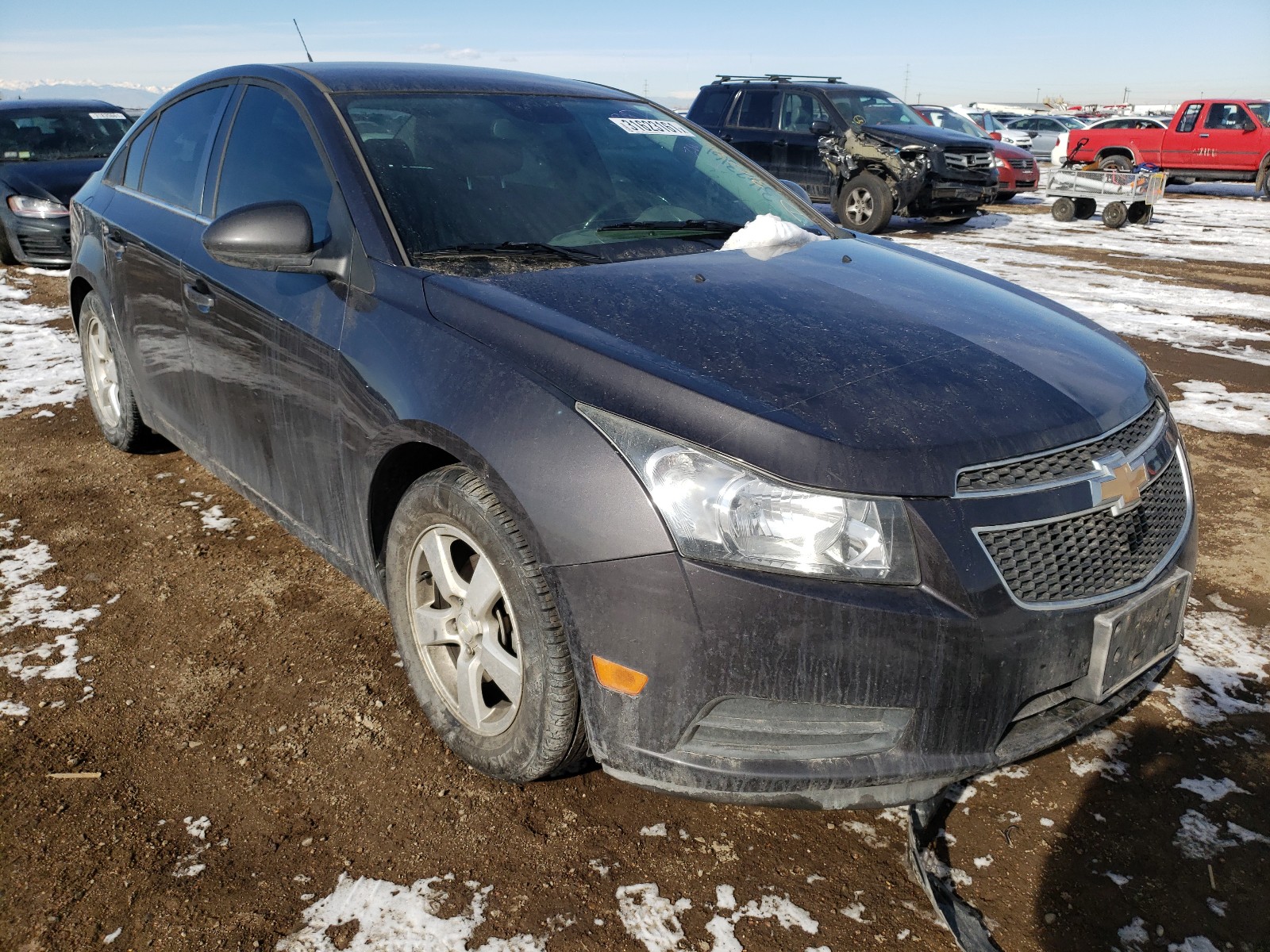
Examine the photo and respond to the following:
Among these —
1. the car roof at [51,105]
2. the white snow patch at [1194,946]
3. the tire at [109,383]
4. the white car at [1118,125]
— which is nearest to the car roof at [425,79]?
the tire at [109,383]

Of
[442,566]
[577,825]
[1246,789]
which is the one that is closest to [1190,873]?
[1246,789]

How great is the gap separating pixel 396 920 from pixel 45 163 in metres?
10.6

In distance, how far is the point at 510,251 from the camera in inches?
106

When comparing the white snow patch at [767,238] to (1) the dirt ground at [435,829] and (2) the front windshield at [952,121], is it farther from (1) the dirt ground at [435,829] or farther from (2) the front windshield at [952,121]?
(2) the front windshield at [952,121]

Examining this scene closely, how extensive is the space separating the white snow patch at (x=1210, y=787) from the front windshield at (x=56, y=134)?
11252 mm

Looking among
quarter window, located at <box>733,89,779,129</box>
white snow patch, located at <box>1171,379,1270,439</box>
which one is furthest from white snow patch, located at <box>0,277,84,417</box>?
quarter window, located at <box>733,89,779,129</box>

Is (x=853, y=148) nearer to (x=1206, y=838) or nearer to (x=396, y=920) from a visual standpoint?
(x=1206, y=838)

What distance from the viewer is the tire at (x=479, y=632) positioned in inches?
84.0

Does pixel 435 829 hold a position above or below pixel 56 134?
below

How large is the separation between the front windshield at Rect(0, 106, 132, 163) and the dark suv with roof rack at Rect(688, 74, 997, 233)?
25.1 ft

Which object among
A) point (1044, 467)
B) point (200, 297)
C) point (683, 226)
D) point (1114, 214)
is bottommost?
point (1114, 214)

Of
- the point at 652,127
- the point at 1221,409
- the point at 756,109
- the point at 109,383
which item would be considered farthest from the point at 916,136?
the point at 109,383

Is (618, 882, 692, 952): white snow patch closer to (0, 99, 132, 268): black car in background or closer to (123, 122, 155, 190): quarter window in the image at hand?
(123, 122, 155, 190): quarter window

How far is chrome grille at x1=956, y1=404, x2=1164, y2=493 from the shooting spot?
1.96 m
